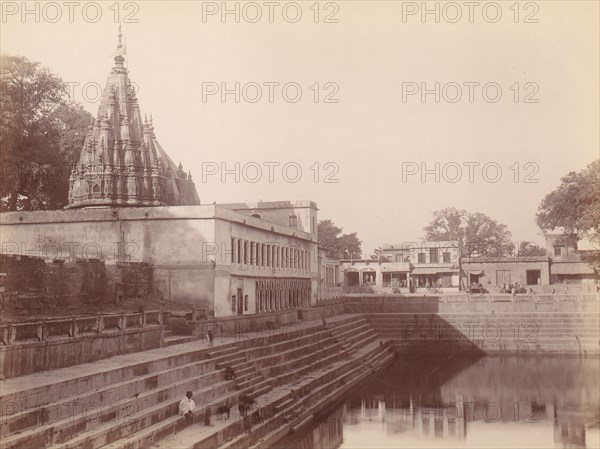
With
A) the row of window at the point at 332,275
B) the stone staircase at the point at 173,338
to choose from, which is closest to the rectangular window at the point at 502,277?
the row of window at the point at 332,275

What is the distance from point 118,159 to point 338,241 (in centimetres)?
4988

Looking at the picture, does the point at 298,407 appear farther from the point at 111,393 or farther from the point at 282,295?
the point at 282,295

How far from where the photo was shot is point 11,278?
71.1ft

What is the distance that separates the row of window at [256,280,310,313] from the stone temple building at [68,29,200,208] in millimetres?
7046

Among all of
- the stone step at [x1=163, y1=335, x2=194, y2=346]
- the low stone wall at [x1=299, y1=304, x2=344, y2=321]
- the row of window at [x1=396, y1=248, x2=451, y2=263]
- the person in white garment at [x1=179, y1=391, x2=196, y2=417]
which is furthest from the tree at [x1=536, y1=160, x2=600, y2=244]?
the person in white garment at [x1=179, y1=391, x2=196, y2=417]

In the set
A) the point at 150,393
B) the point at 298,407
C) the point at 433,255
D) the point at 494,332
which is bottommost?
the point at 298,407

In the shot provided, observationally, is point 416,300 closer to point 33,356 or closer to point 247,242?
point 247,242

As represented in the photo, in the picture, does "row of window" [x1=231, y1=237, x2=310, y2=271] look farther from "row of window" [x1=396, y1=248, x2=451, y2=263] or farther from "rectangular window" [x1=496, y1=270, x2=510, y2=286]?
"rectangular window" [x1=496, y1=270, x2=510, y2=286]

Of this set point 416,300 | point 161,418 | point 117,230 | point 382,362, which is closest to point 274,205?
point 416,300

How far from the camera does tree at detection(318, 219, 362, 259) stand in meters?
80.9

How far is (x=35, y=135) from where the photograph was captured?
37.3 metres

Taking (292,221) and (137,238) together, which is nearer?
(137,238)

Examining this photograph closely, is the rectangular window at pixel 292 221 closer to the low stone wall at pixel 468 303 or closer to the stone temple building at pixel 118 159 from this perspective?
the low stone wall at pixel 468 303

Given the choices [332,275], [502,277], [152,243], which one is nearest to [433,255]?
[502,277]
